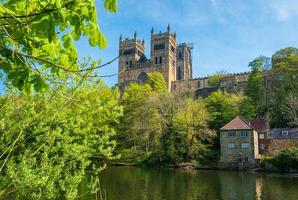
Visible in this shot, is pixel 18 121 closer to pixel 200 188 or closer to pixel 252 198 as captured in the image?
pixel 252 198

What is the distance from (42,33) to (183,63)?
149 meters

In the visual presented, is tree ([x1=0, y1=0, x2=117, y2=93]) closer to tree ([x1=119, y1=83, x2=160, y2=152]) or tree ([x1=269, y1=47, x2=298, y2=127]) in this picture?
tree ([x1=119, y1=83, x2=160, y2=152])

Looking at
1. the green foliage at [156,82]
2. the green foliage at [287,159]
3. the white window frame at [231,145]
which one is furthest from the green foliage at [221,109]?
the green foliage at [156,82]

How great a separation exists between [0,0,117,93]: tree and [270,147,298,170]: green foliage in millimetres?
51722

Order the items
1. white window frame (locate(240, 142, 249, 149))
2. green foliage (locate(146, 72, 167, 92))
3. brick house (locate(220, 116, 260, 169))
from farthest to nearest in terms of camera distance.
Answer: green foliage (locate(146, 72, 167, 92))
white window frame (locate(240, 142, 249, 149))
brick house (locate(220, 116, 260, 169))

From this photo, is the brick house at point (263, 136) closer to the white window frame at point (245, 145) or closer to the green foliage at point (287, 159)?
the white window frame at point (245, 145)

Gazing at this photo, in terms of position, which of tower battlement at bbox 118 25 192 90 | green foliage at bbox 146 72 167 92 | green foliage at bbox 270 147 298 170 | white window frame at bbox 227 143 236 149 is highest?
tower battlement at bbox 118 25 192 90

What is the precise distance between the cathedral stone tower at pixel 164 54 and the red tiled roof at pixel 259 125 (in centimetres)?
5922

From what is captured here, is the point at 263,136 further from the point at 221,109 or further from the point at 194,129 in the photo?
the point at 194,129

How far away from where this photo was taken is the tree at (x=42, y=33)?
3.36 meters

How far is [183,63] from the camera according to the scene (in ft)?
497

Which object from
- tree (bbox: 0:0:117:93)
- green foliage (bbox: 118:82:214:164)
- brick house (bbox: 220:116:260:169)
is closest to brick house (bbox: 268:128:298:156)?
brick house (bbox: 220:116:260:169)

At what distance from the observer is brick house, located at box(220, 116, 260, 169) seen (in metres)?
60.5

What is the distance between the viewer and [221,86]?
356 ft
